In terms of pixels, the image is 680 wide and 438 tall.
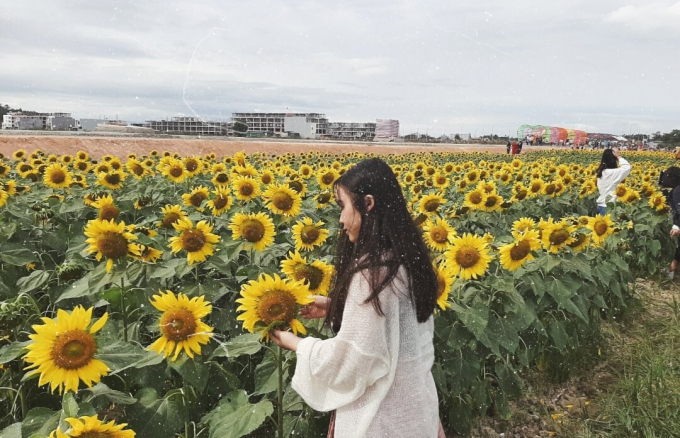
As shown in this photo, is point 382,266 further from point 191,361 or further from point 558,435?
point 558,435

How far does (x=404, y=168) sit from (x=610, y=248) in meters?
6.01

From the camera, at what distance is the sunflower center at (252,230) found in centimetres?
300

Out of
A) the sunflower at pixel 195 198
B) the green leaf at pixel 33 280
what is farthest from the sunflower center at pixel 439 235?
the green leaf at pixel 33 280

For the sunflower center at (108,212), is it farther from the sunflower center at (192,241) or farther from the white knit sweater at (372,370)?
the white knit sweater at (372,370)

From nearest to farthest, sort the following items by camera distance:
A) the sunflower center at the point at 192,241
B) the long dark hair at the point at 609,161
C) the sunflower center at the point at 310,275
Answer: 1. the sunflower center at the point at 310,275
2. the sunflower center at the point at 192,241
3. the long dark hair at the point at 609,161

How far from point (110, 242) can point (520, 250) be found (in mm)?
2248

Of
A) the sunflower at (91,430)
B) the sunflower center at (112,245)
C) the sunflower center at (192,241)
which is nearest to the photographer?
the sunflower at (91,430)

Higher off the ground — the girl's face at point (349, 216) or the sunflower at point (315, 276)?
the girl's face at point (349, 216)

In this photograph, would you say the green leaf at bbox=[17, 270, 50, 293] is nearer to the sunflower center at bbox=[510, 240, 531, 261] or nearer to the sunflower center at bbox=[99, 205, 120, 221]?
the sunflower center at bbox=[99, 205, 120, 221]

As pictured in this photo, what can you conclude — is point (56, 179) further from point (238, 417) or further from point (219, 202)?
point (238, 417)

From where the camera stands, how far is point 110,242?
2.48 m

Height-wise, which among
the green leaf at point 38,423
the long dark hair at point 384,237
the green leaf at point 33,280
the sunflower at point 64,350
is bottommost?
the green leaf at point 38,423

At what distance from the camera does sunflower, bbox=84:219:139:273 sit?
246 centimetres

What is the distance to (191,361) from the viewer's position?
1946mm
